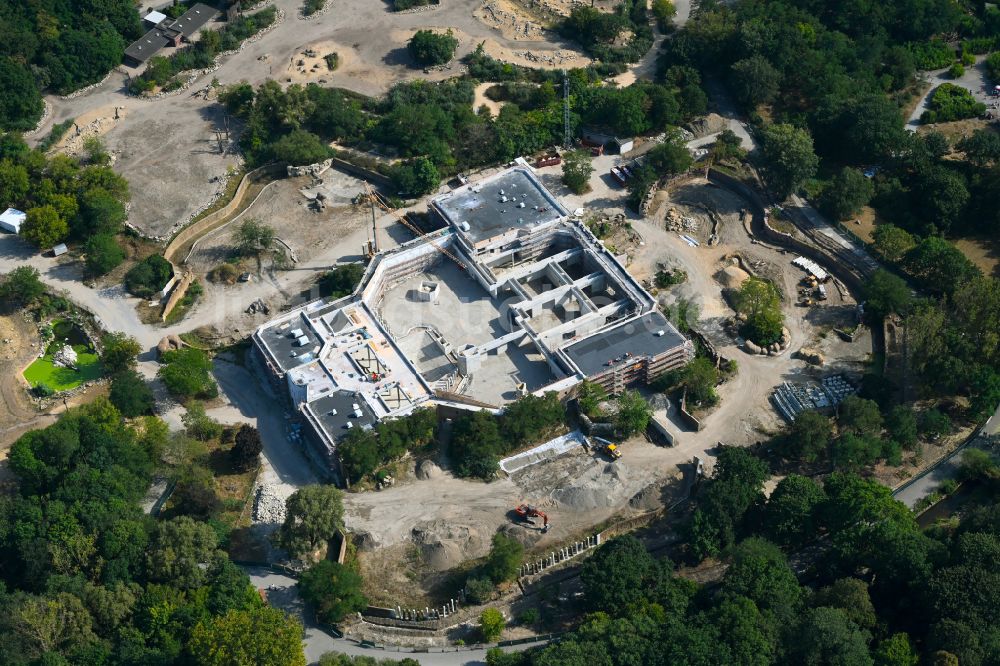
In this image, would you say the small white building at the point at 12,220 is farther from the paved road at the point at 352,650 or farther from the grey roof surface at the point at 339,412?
the paved road at the point at 352,650

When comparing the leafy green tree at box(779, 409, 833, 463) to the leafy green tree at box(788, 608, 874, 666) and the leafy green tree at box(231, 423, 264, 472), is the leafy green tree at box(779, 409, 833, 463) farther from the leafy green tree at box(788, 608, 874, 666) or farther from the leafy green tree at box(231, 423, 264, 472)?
the leafy green tree at box(231, 423, 264, 472)

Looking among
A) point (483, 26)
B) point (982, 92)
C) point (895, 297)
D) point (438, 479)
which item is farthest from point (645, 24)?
point (438, 479)

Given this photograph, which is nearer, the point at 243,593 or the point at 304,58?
the point at 243,593

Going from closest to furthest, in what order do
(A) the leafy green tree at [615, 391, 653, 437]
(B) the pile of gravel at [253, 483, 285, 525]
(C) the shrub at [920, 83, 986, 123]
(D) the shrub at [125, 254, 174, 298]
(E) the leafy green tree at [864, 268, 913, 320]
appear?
(B) the pile of gravel at [253, 483, 285, 525], (A) the leafy green tree at [615, 391, 653, 437], (E) the leafy green tree at [864, 268, 913, 320], (D) the shrub at [125, 254, 174, 298], (C) the shrub at [920, 83, 986, 123]

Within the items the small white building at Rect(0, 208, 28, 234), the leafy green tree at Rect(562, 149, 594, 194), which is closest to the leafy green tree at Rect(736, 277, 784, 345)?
the leafy green tree at Rect(562, 149, 594, 194)

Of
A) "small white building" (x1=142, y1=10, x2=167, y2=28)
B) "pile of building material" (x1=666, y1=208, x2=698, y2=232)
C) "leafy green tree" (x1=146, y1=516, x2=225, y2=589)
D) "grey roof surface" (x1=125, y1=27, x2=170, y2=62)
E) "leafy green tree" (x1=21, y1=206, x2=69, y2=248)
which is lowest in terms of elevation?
"leafy green tree" (x1=146, y1=516, x2=225, y2=589)

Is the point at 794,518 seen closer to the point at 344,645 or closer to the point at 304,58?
the point at 344,645
